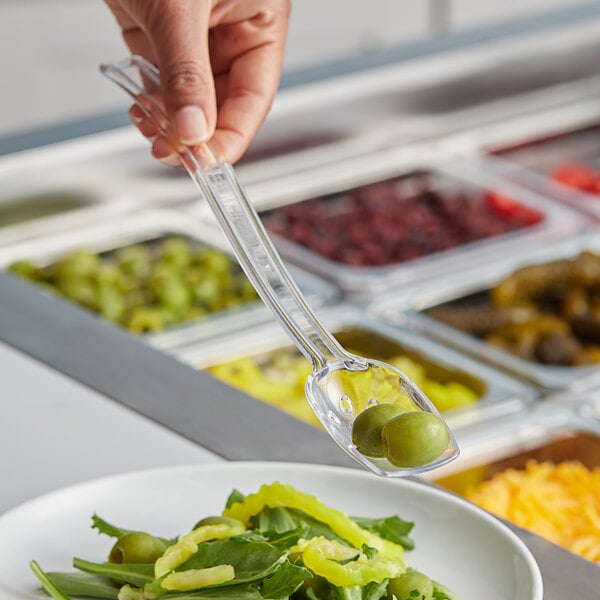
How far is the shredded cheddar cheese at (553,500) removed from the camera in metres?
1.41

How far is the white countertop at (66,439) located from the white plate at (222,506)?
9cm

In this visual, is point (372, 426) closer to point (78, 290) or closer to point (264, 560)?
point (264, 560)

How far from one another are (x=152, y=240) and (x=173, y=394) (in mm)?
895

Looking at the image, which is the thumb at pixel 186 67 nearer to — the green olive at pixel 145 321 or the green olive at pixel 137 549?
the green olive at pixel 137 549

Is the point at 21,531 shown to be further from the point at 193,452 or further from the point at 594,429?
the point at 594,429

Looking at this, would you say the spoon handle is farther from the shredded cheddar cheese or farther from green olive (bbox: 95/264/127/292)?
green olive (bbox: 95/264/127/292)

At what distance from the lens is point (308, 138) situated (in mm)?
2199

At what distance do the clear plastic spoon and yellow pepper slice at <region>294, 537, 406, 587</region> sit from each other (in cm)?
7

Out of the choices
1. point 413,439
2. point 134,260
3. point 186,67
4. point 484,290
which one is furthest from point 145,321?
point 413,439

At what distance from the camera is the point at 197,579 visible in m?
0.84

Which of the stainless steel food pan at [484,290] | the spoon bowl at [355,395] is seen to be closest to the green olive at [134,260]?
the stainless steel food pan at [484,290]

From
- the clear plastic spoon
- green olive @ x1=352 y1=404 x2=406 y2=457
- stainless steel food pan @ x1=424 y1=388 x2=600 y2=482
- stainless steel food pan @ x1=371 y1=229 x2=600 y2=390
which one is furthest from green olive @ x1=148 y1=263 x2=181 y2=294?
green olive @ x1=352 y1=404 x2=406 y2=457

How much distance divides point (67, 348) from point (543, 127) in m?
1.36

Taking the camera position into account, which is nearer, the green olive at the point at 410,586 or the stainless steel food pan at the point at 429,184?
the green olive at the point at 410,586
